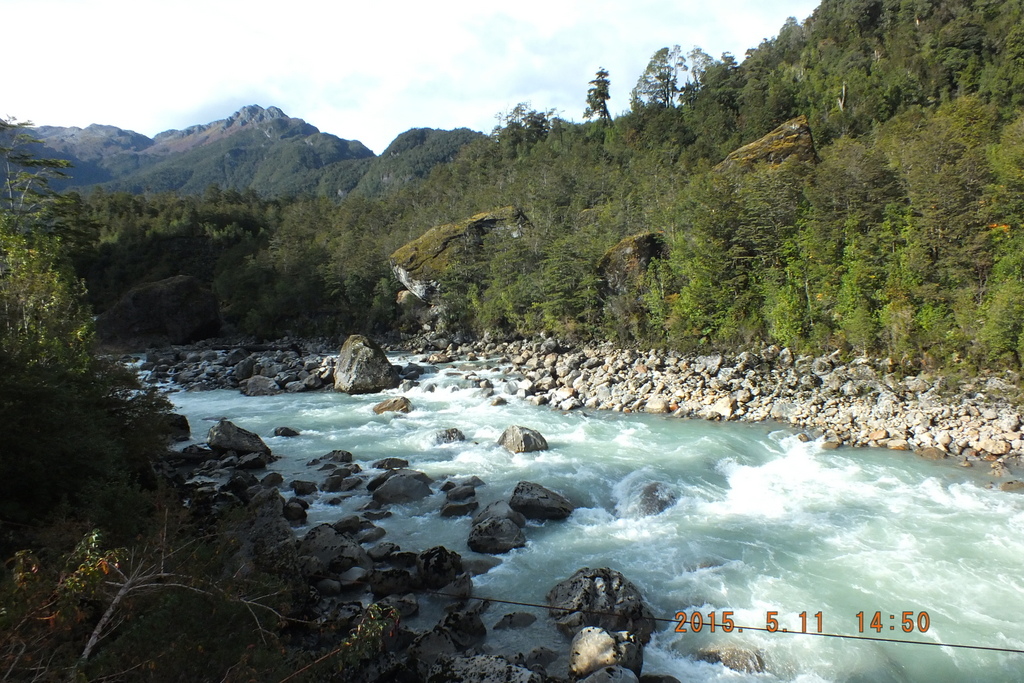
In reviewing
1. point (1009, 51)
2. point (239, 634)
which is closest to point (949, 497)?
point (239, 634)

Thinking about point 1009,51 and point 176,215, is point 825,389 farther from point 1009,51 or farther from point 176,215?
point 176,215

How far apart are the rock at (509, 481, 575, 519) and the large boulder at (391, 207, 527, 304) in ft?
70.9

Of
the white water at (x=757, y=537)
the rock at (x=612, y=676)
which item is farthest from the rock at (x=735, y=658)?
the rock at (x=612, y=676)

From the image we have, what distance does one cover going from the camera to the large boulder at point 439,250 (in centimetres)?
3017

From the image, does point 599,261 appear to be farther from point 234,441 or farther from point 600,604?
point 600,604

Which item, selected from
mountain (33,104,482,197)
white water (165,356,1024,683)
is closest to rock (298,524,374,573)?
white water (165,356,1024,683)

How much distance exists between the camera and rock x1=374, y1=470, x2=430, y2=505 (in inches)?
391

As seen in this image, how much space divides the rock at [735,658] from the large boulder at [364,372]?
15083 mm

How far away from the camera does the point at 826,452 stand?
1148cm

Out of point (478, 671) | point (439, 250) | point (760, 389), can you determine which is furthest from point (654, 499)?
point (439, 250)

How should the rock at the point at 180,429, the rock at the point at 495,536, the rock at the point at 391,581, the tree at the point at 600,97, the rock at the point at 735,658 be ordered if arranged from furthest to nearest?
the tree at the point at 600,97, the rock at the point at 180,429, the rock at the point at 495,536, the rock at the point at 391,581, the rock at the point at 735,658

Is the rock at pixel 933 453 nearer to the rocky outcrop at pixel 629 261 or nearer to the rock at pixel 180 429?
the rocky outcrop at pixel 629 261

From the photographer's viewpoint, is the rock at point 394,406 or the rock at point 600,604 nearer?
the rock at point 600,604

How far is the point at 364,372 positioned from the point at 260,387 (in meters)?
4.24
